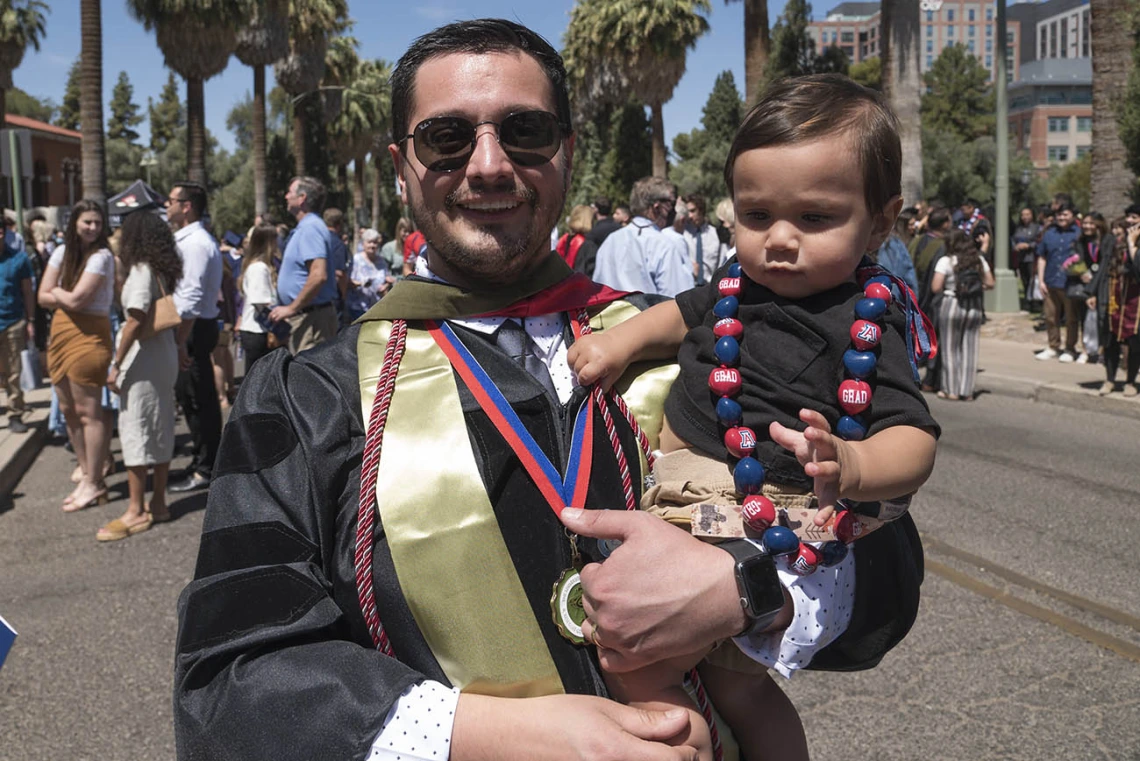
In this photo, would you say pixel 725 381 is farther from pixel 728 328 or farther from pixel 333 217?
pixel 333 217

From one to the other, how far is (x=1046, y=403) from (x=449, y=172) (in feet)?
35.2

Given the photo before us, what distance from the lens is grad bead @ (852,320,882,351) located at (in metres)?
1.72

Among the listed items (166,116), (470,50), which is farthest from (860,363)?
(166,116)

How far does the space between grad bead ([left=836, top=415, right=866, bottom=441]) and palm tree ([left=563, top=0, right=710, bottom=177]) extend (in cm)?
2932

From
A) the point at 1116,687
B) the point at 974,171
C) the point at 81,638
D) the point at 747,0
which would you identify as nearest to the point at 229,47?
the point at 747,0

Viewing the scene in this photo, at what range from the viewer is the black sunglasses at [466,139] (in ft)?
6.05

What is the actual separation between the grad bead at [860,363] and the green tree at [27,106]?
88239mm

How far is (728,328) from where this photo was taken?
6.02 ft

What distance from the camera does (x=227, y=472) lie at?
165cm

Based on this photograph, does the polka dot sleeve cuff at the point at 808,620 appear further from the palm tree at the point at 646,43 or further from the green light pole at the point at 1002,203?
the palm tree at the point at 646,43

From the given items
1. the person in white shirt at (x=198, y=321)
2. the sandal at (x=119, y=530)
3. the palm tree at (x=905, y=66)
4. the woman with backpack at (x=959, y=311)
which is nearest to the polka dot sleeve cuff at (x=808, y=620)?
the sandal at (x=119, y=530)

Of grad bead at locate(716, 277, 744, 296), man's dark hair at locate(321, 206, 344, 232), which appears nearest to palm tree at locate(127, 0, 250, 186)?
man's dark hair at locate(321, 206, 344, 232)

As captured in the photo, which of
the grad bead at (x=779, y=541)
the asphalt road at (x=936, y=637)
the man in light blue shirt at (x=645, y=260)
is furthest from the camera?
the man in light blue shirt at (x=645, y=260)

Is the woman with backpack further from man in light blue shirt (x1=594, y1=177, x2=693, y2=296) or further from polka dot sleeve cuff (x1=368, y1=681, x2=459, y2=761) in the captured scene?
polka dot sleeve cuff (x1=368, y1=681, x2=459, y2=761)
